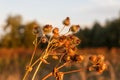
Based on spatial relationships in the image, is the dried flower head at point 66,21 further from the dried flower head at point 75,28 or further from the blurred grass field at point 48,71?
the blurred grass field at point 48,71

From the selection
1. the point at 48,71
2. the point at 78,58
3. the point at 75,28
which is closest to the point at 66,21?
the point at 75,28

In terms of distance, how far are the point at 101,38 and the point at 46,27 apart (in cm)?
3208

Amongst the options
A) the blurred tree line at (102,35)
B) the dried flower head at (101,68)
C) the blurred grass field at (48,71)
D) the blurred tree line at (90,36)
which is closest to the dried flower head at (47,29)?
the dried flower head at (101,68)

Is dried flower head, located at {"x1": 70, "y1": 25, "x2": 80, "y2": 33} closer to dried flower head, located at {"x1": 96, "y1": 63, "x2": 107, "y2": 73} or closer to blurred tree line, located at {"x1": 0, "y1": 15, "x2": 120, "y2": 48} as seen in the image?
dried flower head, located at {"x1": 96, "y1": 63, "x2": 107, "y2": 73}

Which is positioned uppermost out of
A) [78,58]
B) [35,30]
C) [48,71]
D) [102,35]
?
[35,30]

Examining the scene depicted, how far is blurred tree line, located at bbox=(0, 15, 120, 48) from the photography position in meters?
30.3

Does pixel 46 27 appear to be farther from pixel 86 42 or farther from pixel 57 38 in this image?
pixel 86 42

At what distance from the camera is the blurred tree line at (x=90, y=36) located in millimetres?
30270

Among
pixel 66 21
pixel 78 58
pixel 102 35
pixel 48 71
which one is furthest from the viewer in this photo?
pixel 102 35

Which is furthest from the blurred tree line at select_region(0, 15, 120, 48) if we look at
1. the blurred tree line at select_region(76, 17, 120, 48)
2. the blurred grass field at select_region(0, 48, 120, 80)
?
the blurred grass field at select_region(0, 48, 120, 80)

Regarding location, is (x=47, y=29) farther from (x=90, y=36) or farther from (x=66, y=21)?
(x=90, y=36)

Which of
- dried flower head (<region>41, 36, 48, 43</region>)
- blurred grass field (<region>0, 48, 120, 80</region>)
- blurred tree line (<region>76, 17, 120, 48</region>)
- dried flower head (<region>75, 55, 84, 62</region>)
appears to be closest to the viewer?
dried flower head (<region>75, 55, 84, 62</region>)

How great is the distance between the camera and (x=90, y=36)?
1330 inches

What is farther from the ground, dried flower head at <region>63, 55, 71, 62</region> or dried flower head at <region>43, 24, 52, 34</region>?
dried flower head at <region>43, 24, 52, 34</region>
